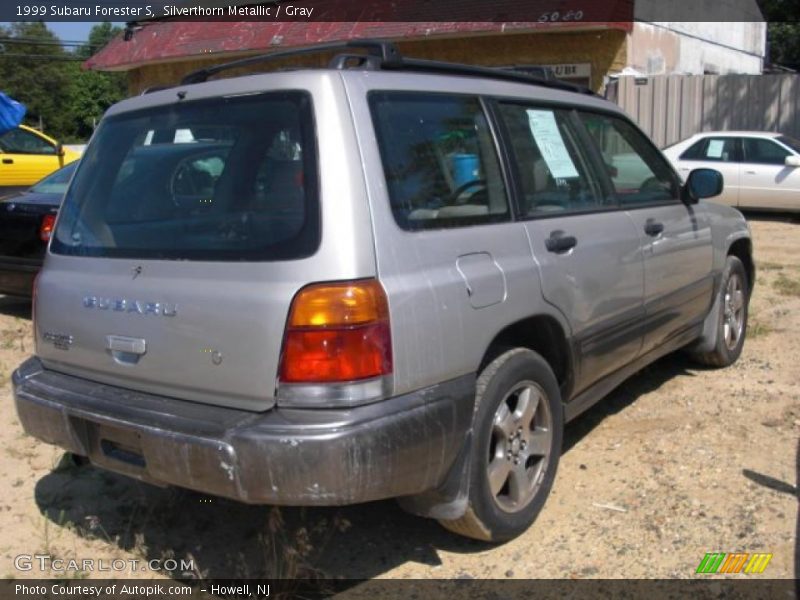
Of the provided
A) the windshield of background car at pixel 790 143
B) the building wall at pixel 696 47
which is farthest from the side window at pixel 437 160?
the building wall at pixel 696 47

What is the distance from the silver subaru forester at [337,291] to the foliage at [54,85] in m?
52.1

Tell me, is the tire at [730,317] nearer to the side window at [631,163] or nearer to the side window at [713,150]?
the side window at [631,163]

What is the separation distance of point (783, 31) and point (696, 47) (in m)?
17.2

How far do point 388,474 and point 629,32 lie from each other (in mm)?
12794

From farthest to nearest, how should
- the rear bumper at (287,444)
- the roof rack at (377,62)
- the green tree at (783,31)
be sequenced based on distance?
1. the green tree at (783,31)
2. the roof rack at (377,62)
3. the rear bumper at (287,444)

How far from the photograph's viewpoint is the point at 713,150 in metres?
13.6

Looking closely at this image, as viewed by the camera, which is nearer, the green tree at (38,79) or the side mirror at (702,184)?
the side mirror at (702,184)

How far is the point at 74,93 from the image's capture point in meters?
54.9

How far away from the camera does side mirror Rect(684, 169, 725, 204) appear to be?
489 cm

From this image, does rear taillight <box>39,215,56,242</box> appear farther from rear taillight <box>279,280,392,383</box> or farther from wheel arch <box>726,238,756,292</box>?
wheel arch <box>726,238,756,292</box>

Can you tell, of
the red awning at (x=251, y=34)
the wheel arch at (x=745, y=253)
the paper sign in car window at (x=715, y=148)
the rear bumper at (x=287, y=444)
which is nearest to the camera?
the rear bumper at (x=287, y=444)

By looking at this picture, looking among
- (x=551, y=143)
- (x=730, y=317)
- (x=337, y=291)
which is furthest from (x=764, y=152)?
(x=337, y=291)

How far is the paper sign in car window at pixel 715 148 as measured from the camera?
44.4 feet

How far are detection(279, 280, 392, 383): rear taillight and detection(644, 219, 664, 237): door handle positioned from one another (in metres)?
2.11
